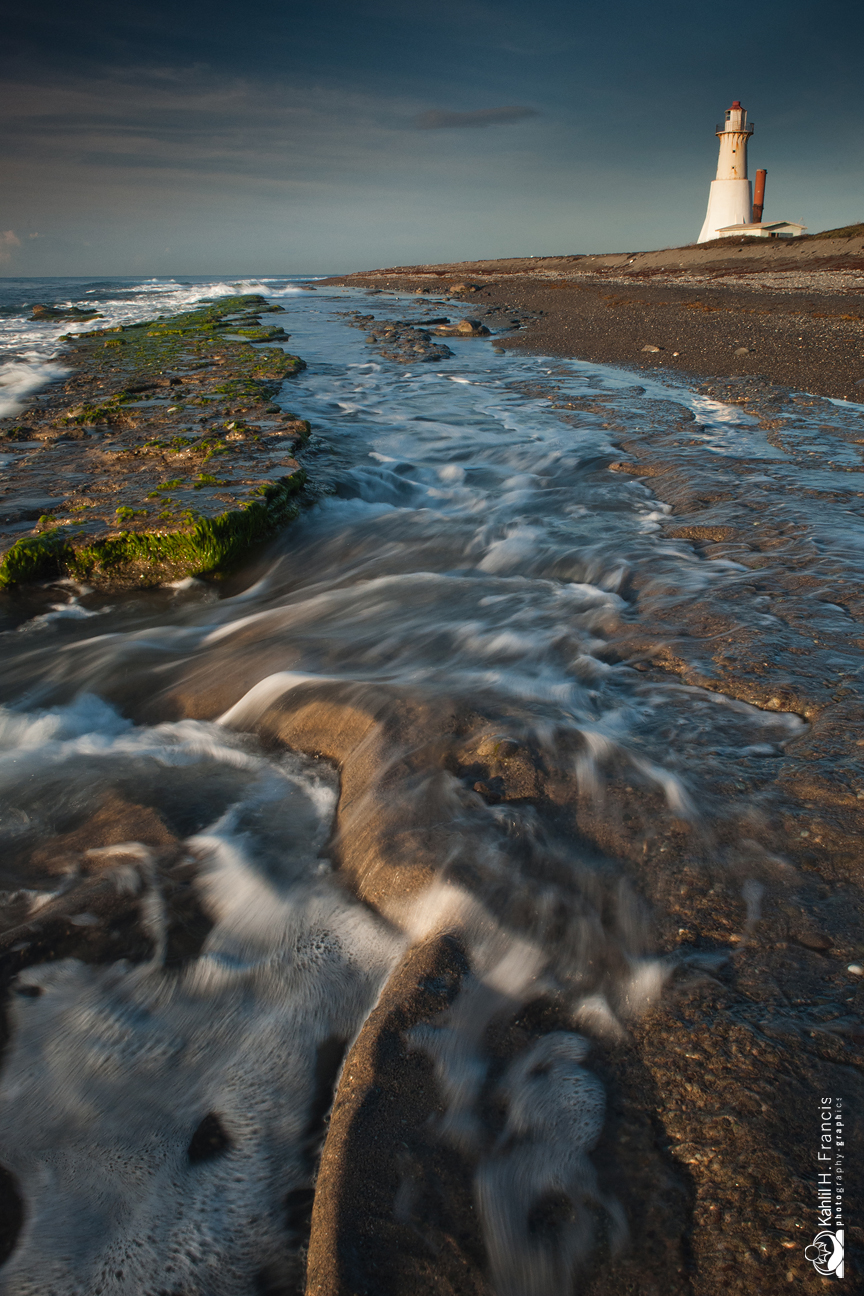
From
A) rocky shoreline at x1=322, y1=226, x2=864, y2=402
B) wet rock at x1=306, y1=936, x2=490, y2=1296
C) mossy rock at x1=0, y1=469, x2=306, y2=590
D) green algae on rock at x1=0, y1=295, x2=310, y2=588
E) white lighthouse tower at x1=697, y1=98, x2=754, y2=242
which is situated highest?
white lighthouse tower at x1=697, y1=98, x2=754, y2=242

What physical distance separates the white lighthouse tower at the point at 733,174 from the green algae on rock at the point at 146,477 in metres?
59.1

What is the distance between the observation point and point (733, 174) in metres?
53.0

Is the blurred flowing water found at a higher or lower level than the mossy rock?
lower

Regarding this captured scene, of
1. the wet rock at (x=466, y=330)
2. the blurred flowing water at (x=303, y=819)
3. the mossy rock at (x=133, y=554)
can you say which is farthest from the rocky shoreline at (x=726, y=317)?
the mossy rock at (x=133, y=554)

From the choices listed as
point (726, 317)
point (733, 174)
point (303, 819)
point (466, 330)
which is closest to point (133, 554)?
point (303, 819)

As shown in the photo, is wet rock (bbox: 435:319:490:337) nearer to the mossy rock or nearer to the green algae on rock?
the green algae on rock

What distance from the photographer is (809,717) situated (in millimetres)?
2582

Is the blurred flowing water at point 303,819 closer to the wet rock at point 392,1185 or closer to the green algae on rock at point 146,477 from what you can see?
the wet rock at point 392,1185

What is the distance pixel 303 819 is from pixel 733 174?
68.0 metres

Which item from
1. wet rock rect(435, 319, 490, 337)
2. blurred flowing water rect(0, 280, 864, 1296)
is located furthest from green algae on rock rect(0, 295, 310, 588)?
wet rock rect(435, 319, 490, 337)

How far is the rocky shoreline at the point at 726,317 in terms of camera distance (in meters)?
9.98

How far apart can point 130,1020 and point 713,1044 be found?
4.96 ft

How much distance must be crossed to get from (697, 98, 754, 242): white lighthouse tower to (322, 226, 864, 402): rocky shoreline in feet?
86.7

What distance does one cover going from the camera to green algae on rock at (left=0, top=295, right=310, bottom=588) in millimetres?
4410
